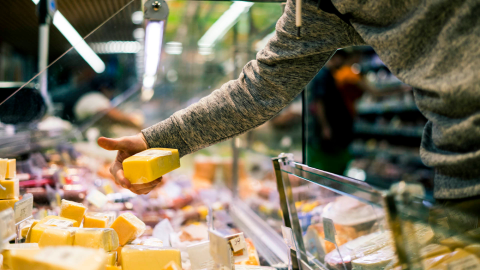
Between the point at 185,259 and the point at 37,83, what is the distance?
112 centimetres

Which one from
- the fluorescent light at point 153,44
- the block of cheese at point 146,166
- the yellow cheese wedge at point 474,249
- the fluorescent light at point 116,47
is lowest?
the yellow cheese wedge at point 474,249

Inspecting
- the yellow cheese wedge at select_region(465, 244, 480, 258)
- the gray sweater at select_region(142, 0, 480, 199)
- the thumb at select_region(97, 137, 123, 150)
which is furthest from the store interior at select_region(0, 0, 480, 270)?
the thumb at select_region(97, 137, 123, 150)

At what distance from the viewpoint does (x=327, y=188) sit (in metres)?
0.85

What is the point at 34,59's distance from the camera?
2.69 m

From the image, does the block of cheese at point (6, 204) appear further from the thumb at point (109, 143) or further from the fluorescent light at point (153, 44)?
the fluorescent light at point (153, 44)

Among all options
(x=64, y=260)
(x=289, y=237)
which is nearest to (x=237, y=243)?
(x=289, y=237)

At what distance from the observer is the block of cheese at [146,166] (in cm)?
87

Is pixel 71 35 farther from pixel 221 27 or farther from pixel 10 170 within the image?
pixel 221 27

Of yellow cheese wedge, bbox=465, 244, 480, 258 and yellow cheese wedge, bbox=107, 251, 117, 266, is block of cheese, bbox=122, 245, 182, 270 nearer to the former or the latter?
yellow cheese wedge, bbox=107, 251, 117, 266

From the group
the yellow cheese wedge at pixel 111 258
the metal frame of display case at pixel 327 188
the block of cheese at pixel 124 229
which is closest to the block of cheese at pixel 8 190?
the block of cheese at pixel 124 229

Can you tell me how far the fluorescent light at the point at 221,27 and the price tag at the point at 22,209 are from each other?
156 cm

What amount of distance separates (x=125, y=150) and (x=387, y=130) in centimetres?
370

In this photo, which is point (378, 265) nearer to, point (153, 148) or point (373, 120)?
point (153, 148)

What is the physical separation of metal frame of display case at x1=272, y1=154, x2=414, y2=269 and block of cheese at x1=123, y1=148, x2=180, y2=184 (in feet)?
1.32
